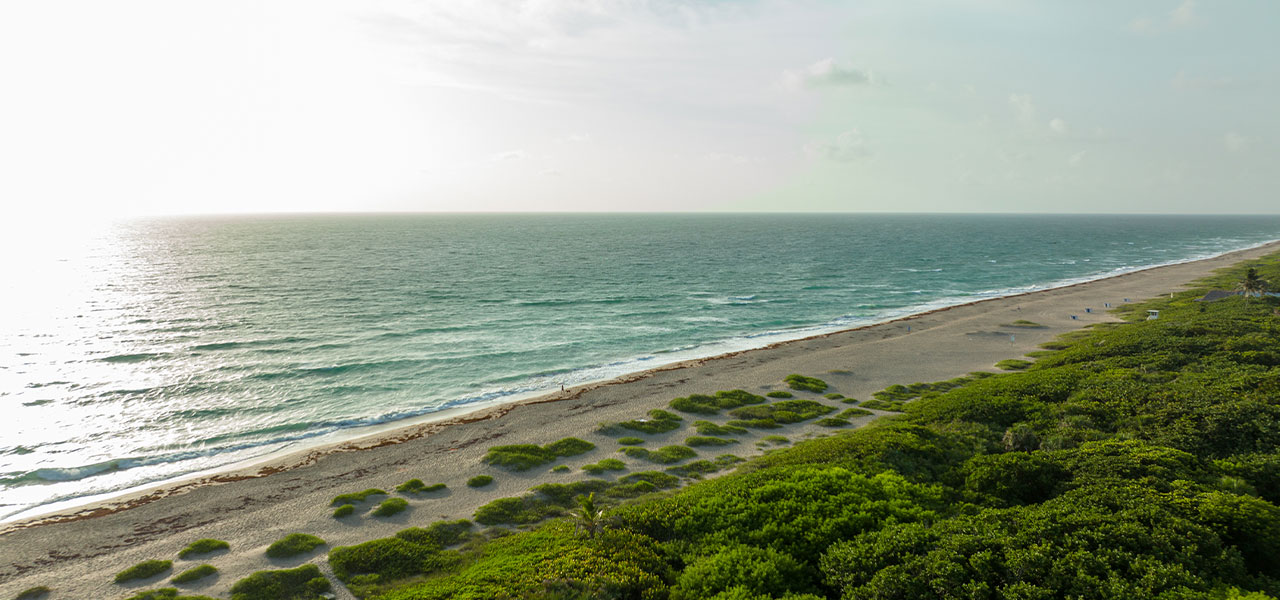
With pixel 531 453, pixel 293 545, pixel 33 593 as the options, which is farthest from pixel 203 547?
pixel 531 453

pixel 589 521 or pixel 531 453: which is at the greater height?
pixel 589 521

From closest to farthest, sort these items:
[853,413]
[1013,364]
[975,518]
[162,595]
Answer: [975,518], [162,595], [853,413], [1013,364]

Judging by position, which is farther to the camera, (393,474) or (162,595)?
(393,474)

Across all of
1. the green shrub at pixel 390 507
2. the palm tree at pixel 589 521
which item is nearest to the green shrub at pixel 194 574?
the green shrub at pixel 390 507

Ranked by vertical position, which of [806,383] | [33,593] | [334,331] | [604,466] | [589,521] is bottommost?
[33,593]

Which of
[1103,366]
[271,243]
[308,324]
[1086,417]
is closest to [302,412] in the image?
[308,324]

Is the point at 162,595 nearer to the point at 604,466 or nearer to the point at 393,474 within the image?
the point at 393,474

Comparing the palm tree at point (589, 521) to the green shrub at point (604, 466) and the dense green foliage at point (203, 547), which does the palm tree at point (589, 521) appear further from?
the dense green foliage at point (203, 547)

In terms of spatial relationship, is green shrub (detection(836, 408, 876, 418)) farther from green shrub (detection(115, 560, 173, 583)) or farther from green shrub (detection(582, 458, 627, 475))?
green shrub (detection(115, 560, 173, 583))
